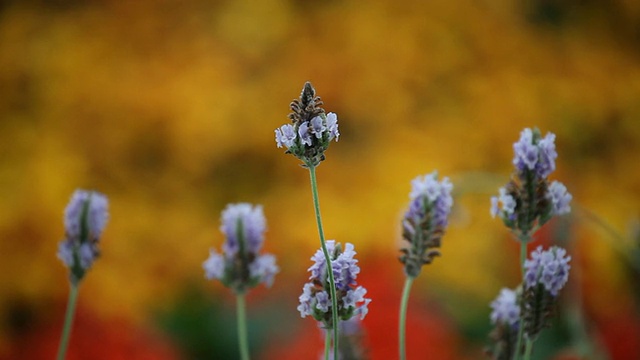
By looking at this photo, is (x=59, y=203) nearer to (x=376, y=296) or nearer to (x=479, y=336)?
(x=376, y=296)

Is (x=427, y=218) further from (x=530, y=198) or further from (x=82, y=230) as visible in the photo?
(x=82, y=230)

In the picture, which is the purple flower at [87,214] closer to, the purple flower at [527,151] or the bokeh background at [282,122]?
the purple flower at [527,151]

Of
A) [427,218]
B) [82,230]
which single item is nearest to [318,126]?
[427,218]

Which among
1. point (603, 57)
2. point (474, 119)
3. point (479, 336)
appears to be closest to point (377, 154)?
point (474, 119)

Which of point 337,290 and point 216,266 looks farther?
point 216,266

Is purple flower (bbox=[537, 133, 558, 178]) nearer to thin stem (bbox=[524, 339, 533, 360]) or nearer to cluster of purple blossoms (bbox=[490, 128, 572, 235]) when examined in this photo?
cluster of purple blossoms (bbox=[490, 128, 572, 235])

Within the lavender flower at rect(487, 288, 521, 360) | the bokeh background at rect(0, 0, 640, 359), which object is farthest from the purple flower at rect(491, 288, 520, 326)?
the bokeh background at rect(0, 0, 640, 359)
